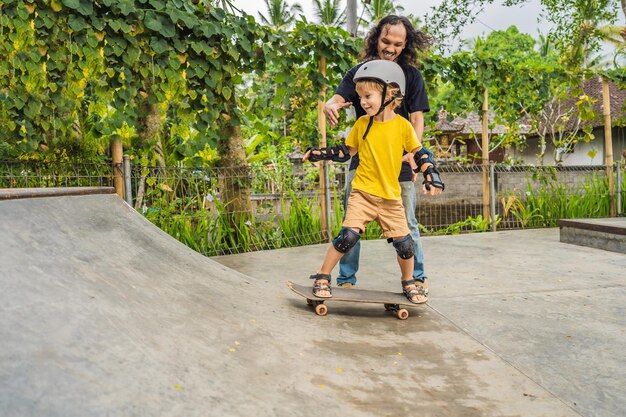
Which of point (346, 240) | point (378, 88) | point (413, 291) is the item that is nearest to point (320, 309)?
point (346, 240)

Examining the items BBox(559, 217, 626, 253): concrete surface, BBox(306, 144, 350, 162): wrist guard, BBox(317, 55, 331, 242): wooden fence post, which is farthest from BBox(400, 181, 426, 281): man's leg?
BBox(317, 55, 331, 242): wooden fence post

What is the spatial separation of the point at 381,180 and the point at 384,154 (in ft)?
0.50

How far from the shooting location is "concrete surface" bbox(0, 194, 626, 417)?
5.41ft

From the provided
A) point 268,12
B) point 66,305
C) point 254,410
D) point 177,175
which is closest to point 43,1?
point 177,175

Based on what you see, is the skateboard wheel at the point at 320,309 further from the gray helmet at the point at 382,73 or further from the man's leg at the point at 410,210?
the gray helmet at the point at 382,73

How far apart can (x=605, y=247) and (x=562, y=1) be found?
12.6 meters

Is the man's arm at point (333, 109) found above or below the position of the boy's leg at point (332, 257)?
above

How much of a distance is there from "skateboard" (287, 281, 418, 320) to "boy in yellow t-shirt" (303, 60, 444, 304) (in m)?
0.05

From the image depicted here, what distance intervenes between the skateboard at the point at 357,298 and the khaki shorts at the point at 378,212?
1.22 ft

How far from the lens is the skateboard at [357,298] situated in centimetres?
298

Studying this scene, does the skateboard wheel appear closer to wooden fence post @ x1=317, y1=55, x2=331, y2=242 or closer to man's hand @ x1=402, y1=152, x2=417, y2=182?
man's hand @ x1=402, y1=152, x2=417, y2=182

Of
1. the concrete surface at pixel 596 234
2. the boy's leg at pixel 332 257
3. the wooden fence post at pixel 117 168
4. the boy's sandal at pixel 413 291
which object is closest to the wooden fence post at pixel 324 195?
the wooden fence post at pixel 117 168

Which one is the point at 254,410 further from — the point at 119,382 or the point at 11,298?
the point at 11,298

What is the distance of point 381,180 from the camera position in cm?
303
